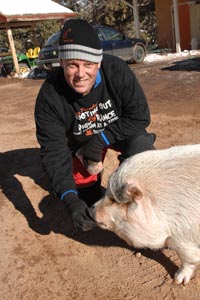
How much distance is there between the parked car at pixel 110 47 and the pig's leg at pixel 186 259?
39.8ft

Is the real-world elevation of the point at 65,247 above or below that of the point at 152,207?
below

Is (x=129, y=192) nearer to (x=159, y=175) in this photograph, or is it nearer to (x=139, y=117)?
(x=159, y=175)

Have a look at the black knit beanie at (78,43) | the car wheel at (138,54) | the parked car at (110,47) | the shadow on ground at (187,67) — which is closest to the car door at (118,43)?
the parked car at (110,47)

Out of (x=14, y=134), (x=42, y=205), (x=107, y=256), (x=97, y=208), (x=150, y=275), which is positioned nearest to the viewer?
(x=97, y=208)

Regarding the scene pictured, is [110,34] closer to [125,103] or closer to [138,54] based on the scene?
[138,54]

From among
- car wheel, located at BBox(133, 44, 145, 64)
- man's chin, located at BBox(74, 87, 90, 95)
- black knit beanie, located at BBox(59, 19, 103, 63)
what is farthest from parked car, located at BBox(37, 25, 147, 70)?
black knit beanie, located at BBox(59, 19, 103, 63)

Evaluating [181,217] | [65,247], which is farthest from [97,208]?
[65,247]

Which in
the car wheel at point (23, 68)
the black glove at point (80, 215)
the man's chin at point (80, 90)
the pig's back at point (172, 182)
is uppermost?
the man's chin at point (80, 90)

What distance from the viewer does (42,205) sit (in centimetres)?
419

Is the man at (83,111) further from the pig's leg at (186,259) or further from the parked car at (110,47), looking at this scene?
the parked car at (110,47)

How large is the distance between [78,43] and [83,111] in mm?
735

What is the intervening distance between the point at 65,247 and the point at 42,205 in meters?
0.85

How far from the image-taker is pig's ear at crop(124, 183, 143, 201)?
229cm

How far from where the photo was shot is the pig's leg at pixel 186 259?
2.46 meters
